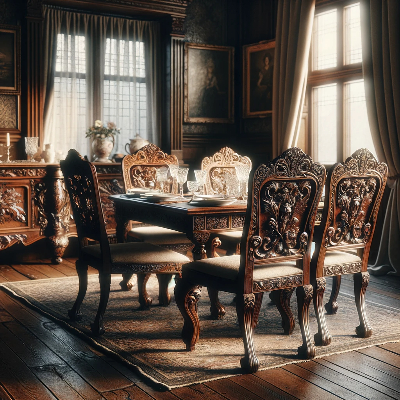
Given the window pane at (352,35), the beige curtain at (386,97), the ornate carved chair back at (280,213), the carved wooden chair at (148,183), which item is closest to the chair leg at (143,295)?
the carved wooden chair at (148,183)

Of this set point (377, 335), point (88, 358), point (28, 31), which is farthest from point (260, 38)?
point (88, 358)

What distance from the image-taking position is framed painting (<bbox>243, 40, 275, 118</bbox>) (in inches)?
262

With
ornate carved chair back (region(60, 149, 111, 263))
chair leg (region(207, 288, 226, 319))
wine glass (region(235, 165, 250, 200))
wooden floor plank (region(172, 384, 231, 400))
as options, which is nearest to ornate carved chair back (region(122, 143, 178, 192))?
wine glass (region(235, 165, 250, 200))

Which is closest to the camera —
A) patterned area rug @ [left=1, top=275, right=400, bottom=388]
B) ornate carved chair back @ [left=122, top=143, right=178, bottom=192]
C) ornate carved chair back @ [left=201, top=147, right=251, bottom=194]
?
patterned area rug @ [left=1, top=275, right=400, bottom=388]

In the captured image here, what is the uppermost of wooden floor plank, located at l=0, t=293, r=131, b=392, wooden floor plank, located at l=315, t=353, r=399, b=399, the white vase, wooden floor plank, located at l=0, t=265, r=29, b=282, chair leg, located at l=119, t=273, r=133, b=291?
the white vase

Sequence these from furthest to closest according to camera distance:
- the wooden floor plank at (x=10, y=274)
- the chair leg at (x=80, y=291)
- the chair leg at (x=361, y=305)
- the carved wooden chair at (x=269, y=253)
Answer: the wooden floor plank at (x=10, y=274)
the chair leg at (x=80, y=291)
the chair leg at (x=361, y=305)
the carved wooden chair at (x=269, y=253)

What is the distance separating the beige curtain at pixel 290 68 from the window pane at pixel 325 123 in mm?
273

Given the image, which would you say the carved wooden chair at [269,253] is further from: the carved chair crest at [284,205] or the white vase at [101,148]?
the white vase at [101,148]

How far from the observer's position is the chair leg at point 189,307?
294 centimetres

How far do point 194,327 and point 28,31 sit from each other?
4.08 meters

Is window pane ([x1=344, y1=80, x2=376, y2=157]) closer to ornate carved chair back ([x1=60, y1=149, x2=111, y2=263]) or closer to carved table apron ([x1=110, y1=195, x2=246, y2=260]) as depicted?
carved table apron ([x1=110, y1=195, x2=246, y2=260])

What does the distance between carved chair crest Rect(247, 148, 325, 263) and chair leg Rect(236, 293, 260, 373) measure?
19 cm

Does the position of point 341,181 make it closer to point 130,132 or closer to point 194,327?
point 194,327

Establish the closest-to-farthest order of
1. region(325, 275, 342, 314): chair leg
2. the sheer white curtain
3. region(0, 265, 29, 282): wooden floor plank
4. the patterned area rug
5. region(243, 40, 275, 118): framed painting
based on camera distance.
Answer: the patterned area rug
region(325, 275, 342, 314): chair leg
region(0, 265, 29, 282): wooden floor plank
the sheer white curtain
region(243, 40, 275, 118): framed painting
